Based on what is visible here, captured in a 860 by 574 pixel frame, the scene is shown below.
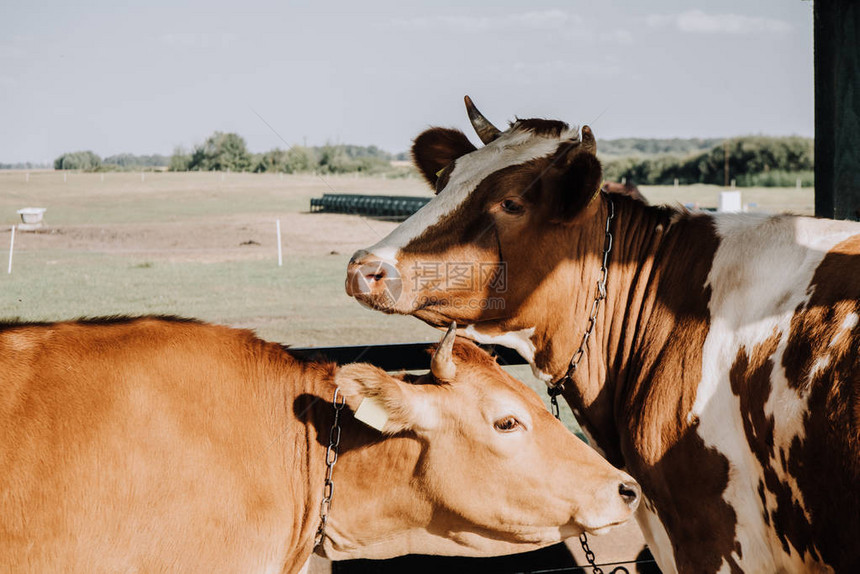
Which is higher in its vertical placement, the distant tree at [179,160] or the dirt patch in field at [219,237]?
the distant tree at [179,160]

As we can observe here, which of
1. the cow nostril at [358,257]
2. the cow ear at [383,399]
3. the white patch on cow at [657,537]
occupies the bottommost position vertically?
the white patch on cow at [657,537]

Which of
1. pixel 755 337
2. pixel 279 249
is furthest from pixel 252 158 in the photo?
pixel 755 337

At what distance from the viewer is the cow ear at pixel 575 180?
305cm

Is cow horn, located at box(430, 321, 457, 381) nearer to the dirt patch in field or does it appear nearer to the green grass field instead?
the green grass field

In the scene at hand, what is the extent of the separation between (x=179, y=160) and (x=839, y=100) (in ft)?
24.3

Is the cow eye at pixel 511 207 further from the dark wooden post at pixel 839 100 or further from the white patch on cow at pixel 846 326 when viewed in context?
the dark wooden post at pixel 839 100

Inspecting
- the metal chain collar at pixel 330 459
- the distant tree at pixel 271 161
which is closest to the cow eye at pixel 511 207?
the metal chain collar at pixel 330 459

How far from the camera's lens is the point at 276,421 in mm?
3066

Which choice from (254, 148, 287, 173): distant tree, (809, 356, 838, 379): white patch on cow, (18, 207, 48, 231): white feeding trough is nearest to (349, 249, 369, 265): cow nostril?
(809, 356, 838, 379): white patch on cow

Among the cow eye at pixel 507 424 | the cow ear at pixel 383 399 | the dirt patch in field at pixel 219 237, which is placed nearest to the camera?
the cow ear at pixel 383 399

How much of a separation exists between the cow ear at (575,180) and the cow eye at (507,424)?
0.81 meters

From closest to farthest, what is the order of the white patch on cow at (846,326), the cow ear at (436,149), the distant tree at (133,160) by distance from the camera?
the white patch on cow at (846,326)
the cow ear at (436,149)
the distant tree at (133,160)

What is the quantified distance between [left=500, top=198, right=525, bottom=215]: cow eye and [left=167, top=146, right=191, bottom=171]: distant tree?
698 cm

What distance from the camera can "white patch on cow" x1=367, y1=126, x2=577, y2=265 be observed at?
3.12 meters
